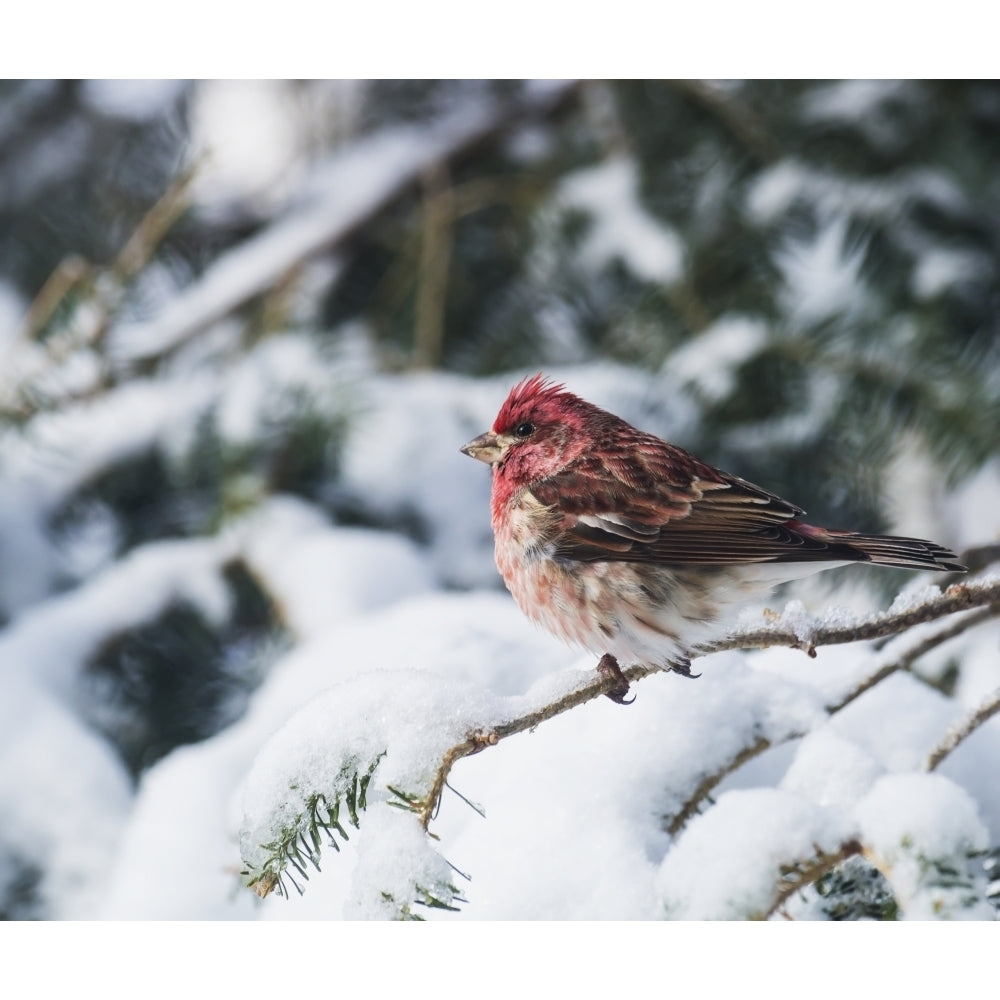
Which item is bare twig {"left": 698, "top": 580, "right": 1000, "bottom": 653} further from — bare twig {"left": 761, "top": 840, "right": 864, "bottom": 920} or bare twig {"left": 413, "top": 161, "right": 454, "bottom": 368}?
bare twig {"left": 413, "top": 161, "right": 454, "bottom": 368}

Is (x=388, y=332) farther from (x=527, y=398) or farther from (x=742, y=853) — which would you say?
(x=742, y=853)

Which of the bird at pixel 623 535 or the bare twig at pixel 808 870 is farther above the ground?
the bird at pixel 623 535

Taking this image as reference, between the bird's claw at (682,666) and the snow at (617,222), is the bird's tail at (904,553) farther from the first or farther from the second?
→ the snow at (617,222)

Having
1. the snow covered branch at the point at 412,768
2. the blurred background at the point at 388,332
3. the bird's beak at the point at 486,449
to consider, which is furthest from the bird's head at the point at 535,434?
the blurred background at the point at 388,332

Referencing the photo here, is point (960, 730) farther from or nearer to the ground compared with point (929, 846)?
farther from the ground

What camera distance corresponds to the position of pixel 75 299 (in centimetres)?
197

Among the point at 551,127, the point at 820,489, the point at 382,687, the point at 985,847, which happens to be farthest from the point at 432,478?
the point at 985,847

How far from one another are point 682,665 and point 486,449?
1.19ft

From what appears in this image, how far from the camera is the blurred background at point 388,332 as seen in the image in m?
1.85

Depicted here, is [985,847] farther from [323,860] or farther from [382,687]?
[323,860]

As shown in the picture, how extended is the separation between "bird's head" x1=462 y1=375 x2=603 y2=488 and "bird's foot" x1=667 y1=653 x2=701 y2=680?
284 mm

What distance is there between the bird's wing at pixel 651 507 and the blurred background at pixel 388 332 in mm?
473

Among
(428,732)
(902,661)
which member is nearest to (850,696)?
(902,661)

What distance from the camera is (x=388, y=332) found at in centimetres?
223
